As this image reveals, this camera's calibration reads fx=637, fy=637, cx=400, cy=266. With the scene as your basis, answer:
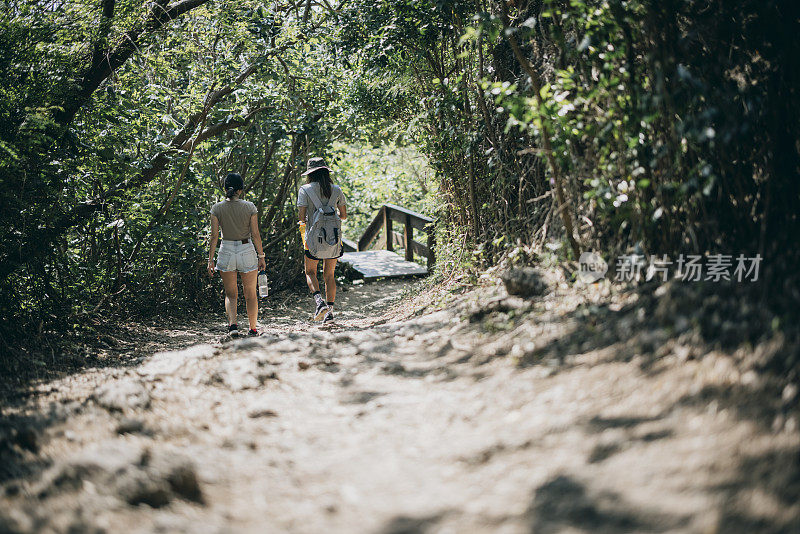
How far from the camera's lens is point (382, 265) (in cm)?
1228

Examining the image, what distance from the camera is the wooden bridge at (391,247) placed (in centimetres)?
1148

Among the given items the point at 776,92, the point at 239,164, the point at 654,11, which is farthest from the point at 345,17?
the point at 776,92

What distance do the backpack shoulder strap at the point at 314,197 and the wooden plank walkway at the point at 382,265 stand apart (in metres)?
4.84

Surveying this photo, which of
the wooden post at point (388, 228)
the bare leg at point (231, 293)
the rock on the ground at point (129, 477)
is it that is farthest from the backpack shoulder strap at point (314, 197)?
the wooden post at point (388, 228)

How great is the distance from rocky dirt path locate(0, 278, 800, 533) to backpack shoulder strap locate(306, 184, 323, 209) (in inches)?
112

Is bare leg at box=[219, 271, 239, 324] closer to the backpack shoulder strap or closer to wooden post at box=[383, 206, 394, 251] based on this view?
the backpack shoulder strap

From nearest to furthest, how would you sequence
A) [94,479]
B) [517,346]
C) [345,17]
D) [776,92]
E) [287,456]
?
[94,479]
[287,456]
[776,92]
[517,346]
[345,17]

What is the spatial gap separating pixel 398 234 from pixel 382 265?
6.83 ft

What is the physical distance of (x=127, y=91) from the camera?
24.8 ft

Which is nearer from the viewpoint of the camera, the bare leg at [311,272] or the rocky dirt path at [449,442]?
Result: the rocky dirt path at [449,442]

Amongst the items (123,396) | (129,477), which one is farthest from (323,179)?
(129,477)

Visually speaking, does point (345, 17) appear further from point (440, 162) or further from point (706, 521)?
point (706, 521)

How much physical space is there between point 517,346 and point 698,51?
2.08m

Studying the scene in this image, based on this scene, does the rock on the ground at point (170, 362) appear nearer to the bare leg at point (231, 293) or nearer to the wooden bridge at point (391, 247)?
the bare leg at point (231, 293)
